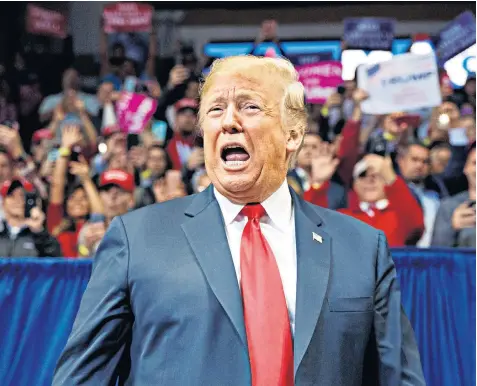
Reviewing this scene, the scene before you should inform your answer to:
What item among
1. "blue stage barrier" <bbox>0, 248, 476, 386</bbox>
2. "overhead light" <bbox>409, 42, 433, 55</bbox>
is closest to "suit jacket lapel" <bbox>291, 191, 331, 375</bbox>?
"blue stage barrier" <bbox>0, 248, 476, 386</bbox>

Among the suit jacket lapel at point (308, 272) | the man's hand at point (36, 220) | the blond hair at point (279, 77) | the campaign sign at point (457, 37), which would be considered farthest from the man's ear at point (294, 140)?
the campaign sign at point (457, 37)

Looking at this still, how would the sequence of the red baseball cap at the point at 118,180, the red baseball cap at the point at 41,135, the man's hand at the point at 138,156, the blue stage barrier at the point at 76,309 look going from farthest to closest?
the red baseball cap at the point at 41,135
the man's hand at the point at 138,156
the red baseball cap at the point at 118,180
the blue stage barrier at the point at 76,309

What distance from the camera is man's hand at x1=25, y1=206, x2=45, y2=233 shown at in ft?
14.4

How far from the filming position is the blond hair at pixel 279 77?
5.80 feet

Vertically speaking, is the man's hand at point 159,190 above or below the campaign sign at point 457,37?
below

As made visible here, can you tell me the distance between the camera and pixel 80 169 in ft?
16.3

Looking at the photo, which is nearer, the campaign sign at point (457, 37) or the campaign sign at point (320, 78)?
the campaign sign at point (457, 37)

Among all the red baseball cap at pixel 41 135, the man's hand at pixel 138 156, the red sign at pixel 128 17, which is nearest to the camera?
the man's hand at pixel 138 156

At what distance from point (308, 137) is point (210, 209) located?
290 cm

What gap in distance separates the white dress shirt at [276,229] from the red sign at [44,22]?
476 centimetres

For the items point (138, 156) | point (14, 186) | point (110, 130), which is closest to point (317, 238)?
point (14, 186)

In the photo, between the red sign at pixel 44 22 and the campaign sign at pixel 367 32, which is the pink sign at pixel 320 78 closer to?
the campaign sign at pixel 367 32

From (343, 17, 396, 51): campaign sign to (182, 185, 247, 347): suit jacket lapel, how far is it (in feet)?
12.5

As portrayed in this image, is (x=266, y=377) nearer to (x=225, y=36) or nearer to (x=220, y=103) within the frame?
(x=220, y=103)
